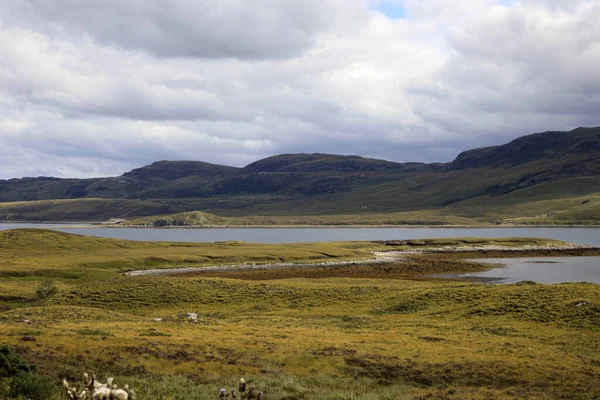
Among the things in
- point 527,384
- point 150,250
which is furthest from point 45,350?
point 150,250

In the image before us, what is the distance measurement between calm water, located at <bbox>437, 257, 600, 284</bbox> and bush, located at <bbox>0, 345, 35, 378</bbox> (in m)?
75.2

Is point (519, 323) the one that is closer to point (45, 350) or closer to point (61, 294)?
point (45, 350)

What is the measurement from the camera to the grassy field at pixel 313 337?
23.2m

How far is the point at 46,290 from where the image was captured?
60625 millimetres

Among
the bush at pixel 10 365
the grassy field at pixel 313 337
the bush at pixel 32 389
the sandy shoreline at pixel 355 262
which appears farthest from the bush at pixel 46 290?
the bush at pixel 32 389

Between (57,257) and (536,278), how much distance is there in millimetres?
85651

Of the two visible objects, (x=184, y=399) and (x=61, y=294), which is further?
(x=61, y=294)

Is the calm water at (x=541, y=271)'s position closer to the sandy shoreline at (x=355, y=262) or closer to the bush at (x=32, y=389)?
the sandy shoreline at (x=355, y=262)

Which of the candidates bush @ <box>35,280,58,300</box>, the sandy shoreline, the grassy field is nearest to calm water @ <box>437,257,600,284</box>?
the sandy shoreline

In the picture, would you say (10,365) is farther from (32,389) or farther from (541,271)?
(541,271)

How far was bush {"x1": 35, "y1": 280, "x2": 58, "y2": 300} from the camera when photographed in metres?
60.2

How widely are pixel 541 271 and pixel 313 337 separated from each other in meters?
76.7

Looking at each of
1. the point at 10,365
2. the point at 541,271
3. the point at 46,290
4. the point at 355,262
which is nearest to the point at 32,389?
the point at 10,365

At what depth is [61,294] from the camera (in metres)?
62.4
